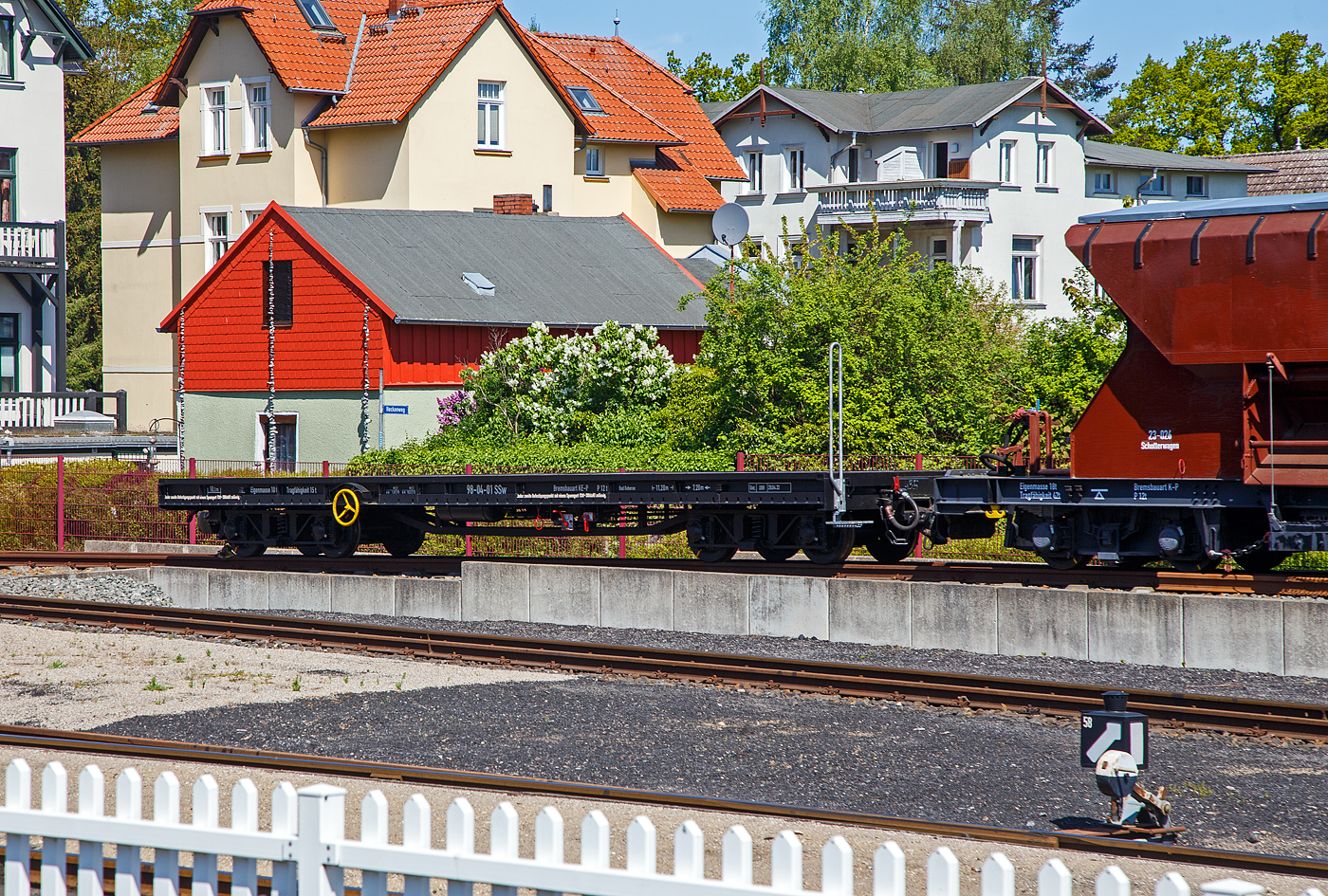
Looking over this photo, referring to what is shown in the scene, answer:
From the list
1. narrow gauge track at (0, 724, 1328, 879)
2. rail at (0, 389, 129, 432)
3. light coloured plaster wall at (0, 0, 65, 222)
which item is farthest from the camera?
light coloured plaster wall at (0, 0, 65, 222)

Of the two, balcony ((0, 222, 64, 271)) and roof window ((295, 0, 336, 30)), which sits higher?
roof window ((295, 0, 336, 30))

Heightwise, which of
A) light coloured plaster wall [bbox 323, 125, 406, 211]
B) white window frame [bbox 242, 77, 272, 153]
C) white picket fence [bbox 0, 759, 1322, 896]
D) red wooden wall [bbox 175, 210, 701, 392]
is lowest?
white picket fence [bbox 0, 759, 1322, 896]

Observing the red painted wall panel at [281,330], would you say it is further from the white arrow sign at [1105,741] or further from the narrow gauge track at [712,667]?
the white arrow sign at [1105,741]

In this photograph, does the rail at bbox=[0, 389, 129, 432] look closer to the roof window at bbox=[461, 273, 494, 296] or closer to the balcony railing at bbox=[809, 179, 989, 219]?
the roof window at bbox=[461, 273, 494, 296]

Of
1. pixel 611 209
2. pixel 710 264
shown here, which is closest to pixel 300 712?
pixel 710 264

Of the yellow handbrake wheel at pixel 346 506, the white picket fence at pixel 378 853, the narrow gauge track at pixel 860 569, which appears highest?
the yellow handbrake wheel at pixel 346 506

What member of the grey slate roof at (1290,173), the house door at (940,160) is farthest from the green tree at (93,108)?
the grey slate roof at (1290,173)

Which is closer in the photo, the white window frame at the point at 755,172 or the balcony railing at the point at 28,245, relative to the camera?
the balcony railing at the point at 28,245

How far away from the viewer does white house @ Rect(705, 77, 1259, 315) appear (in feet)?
159

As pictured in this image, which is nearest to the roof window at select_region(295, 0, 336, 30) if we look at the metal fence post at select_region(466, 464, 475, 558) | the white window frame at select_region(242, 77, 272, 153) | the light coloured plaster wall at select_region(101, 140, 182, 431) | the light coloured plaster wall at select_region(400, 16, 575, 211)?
the light coloured plaster wall at select_region(400, 16, 575, 211)

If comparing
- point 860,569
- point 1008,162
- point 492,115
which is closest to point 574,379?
point 860,569

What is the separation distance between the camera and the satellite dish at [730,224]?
98.4 feet

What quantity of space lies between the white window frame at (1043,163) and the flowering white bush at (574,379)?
26.9m

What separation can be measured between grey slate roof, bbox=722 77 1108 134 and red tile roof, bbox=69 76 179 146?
20999 mm
